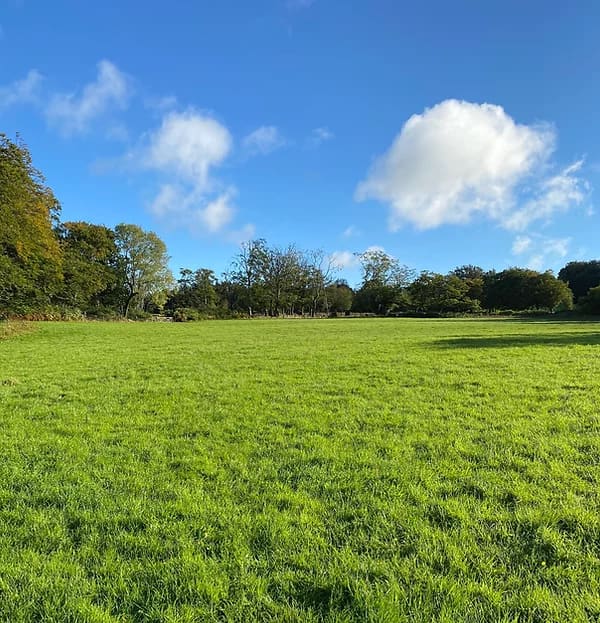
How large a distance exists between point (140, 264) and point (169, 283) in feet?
14.9

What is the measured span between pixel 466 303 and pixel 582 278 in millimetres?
32098

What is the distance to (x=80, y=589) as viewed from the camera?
8.18 ft

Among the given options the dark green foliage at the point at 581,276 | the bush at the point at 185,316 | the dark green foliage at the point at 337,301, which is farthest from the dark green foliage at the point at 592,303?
the bush at the point at 185,316

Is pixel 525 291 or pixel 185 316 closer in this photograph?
pixel 185 316

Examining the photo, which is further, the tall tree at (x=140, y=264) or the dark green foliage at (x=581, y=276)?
the dark green foliage at (x=581, y=276)

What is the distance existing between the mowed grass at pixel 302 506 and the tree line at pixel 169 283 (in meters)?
18.0

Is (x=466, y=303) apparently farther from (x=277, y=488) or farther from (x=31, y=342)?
(x=277, y=488)

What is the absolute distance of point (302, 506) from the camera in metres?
3.47

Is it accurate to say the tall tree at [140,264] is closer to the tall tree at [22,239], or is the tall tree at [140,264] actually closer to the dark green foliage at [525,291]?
the tall tree at [22,239]

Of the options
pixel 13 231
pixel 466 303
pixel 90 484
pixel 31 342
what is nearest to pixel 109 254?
pixel 13 231

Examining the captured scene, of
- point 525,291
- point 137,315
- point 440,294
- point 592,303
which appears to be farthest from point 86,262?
point 525,291

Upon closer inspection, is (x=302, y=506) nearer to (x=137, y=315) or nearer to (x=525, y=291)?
(x=137, y=315)

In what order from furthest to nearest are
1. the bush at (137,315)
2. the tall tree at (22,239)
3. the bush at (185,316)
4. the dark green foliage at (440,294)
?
the dark green foliage at (440,294) → the bush at (137,315) → the bush at (185,316) → the tall tree at (22,239)

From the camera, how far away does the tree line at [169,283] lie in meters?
21.4
